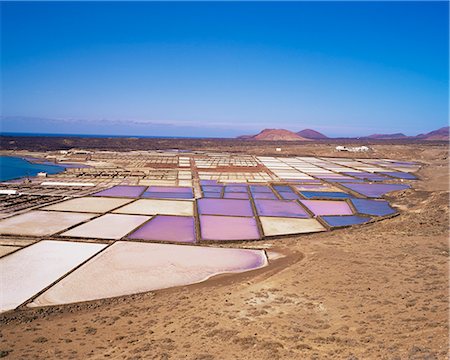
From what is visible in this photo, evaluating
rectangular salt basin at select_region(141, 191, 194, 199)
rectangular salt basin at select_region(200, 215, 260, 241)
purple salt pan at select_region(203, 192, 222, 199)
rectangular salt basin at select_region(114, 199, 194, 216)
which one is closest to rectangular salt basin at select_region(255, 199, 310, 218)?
rectangular salt basin at select_region(200, 215, 260, 241)

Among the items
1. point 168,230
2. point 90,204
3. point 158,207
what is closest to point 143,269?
point 168,230

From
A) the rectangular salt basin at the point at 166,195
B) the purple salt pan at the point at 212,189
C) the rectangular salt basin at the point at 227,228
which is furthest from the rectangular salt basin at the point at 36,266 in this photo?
the purple salt pan at the point at 212,189

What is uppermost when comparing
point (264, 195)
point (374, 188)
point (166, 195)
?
point (374, 188)

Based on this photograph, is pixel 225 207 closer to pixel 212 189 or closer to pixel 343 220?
pixel 212 189

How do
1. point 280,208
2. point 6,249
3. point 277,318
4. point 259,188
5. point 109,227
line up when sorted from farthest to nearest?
point 259,188 → point 280,208 → point 109,227 → point 6,249 → point 277,318

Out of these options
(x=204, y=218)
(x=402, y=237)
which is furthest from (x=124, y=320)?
(x=402, y=237)

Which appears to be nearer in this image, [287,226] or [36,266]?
[36,266]

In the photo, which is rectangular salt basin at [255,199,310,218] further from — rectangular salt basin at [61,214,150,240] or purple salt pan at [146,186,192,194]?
rectangular salt basin at [61,214,150,240]
